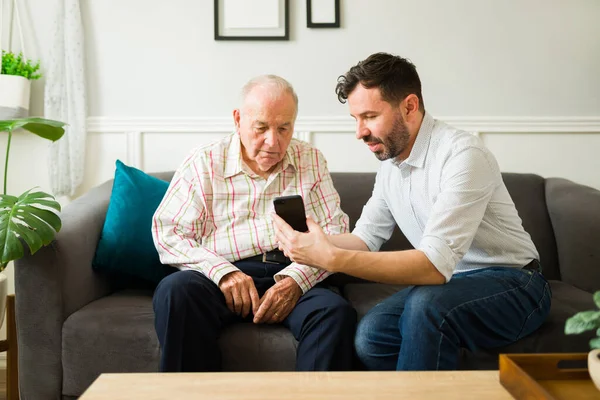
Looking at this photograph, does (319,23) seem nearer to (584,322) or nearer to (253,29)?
(253,29)

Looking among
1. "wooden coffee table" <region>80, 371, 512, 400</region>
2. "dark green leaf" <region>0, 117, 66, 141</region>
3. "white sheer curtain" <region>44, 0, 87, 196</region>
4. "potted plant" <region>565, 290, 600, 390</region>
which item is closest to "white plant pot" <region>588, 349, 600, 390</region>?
"potted plant" <region>565, 290, 600, 390</region>

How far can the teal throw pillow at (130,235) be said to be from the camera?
2102mm

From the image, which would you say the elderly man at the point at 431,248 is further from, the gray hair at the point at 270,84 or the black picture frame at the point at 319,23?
the black picture frame at the point at 319,23

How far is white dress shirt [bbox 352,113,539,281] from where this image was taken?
1.64m

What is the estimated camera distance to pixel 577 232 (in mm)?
2281

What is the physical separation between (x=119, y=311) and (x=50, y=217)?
1.08 ft

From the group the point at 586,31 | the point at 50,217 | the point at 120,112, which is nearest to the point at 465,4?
the point at 586,31

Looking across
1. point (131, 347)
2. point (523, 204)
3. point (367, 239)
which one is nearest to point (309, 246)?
point (367, 239)

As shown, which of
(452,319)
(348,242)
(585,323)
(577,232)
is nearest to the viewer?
(585,323)

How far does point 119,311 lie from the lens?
6.26 ft

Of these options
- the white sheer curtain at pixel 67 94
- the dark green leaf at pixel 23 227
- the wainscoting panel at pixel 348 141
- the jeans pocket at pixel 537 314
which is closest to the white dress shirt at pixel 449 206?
the jeans pocket at pixel 537 314

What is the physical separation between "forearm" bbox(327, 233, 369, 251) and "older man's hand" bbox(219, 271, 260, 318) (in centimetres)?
28

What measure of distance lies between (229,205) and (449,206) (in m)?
0.73

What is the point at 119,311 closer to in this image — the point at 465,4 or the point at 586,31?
the point at 465,4
